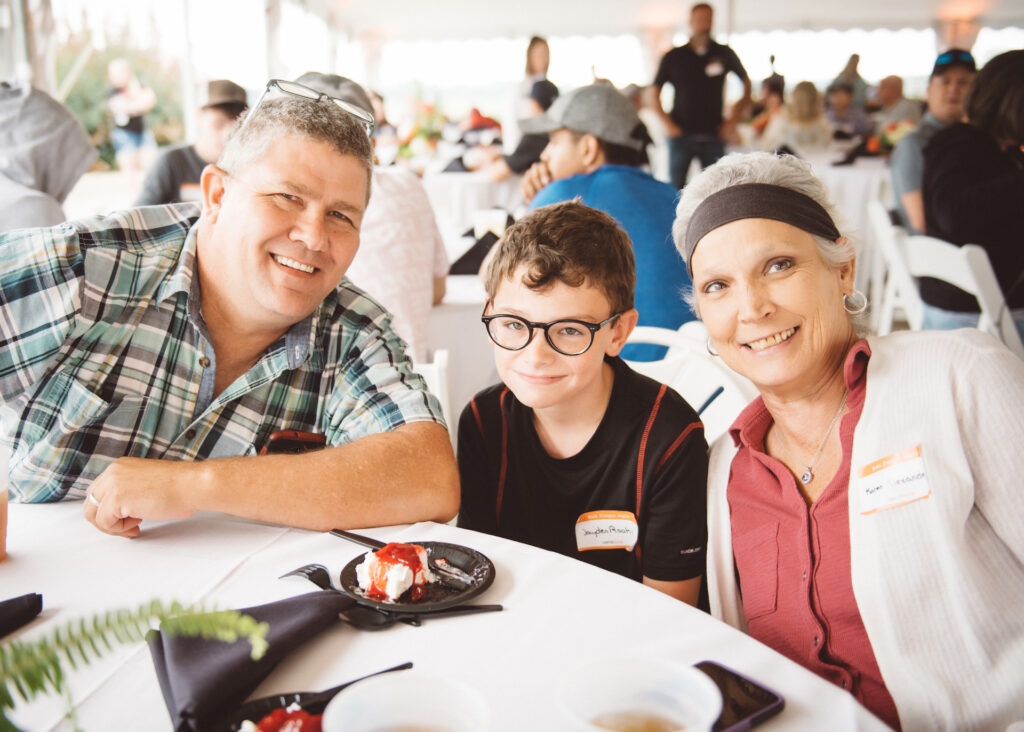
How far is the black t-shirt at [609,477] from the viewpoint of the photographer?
1.58 meters

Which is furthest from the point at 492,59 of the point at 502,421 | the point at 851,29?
the point at 502,421

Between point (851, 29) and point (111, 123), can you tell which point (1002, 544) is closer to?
point (111, 123)

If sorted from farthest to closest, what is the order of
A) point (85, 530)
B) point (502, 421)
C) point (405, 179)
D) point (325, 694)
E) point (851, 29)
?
point (851, 29) → point (405, 179) → point (502, 421) → point (85, 530) → point (325, 694)

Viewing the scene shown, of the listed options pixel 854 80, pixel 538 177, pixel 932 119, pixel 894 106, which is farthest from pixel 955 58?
pixel 854 80

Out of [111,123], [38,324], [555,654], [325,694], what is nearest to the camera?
[325,694]

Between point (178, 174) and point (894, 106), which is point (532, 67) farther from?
point (894, 106)

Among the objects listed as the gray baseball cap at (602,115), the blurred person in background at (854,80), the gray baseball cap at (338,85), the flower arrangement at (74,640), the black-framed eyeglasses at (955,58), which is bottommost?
the flower arrangement at (74,640)

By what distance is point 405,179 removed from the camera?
3.00 meters

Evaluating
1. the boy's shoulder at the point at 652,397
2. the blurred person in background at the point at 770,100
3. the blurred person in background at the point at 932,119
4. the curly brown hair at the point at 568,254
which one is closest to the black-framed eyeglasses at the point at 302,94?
the curly brown hair at the point at 568,254

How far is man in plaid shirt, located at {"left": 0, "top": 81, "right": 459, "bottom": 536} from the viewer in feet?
4.65

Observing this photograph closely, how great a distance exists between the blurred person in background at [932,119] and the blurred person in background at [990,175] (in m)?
0.93

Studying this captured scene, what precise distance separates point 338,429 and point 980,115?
2.90 metres

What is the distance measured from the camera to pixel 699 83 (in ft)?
25.9

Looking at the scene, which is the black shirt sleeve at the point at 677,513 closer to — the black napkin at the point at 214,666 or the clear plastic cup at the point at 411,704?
the black napkin at the point at 214,666
